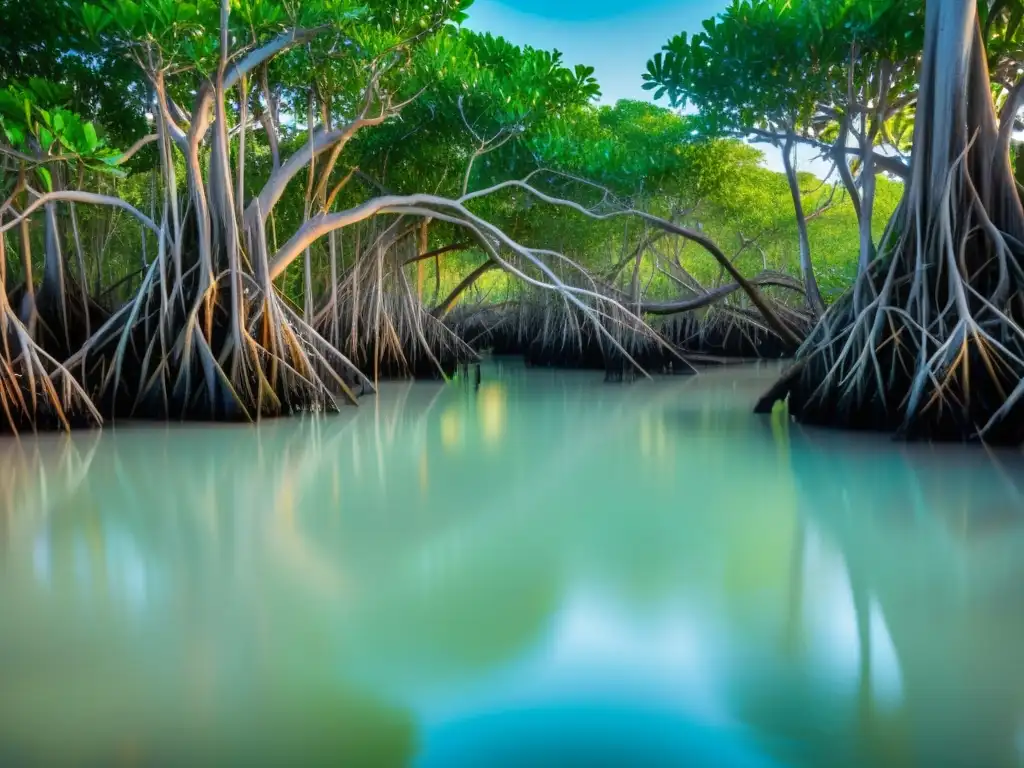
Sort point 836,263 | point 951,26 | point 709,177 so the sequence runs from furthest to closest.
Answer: point 836,263, point 709,177, point 951,26

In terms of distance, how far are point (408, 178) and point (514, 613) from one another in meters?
8.60

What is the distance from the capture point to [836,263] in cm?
1705

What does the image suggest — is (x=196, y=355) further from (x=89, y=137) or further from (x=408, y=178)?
(x=408, y=178)

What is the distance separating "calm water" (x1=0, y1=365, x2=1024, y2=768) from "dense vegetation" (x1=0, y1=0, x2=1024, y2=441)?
1151 millimetres

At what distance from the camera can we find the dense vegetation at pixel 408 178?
4949 millimetres

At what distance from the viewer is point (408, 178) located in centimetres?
1015

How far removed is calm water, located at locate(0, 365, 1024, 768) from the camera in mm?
1486

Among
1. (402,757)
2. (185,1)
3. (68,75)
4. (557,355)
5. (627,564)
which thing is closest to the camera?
(402,757)

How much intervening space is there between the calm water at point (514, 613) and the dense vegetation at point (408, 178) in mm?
1151

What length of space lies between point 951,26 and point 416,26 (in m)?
3.39

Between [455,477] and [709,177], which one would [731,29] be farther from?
[455,477]

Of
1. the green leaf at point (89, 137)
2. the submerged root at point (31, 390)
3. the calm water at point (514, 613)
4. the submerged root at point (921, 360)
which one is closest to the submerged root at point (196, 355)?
the submerged root at point (31, 390)

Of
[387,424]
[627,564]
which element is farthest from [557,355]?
[627,564]

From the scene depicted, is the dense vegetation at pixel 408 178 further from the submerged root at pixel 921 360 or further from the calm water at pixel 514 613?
the calm water at pixel 514 613
